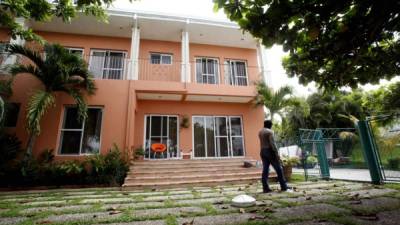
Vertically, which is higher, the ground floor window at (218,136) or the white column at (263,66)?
the white column at (263,66)

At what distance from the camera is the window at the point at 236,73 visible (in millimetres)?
11023

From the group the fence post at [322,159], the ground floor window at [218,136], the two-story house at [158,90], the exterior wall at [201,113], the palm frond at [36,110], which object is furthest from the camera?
the ground floor window at [218,136]

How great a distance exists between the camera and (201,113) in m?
10.1

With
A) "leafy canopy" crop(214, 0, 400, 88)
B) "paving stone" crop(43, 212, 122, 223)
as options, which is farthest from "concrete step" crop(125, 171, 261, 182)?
"leafy canopy" crop(214, 0, 400, 88)

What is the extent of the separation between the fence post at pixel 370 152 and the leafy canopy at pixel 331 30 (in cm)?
225

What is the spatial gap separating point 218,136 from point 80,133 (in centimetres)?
586

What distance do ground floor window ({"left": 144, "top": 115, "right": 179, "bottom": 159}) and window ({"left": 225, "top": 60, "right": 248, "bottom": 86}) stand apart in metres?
3.55

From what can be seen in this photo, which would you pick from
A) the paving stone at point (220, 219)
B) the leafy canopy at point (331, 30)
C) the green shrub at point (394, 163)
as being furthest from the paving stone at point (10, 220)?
the green shrub at point (394, 163)

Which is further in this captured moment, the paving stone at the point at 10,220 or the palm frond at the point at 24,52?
the palm frond at the point at 24,52

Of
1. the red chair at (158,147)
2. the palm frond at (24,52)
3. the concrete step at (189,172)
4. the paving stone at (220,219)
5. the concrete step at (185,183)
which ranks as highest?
the palm frond at (24,52)

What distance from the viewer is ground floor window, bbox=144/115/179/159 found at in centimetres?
948

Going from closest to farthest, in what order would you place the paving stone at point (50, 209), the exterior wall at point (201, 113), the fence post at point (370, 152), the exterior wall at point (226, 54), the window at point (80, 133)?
the paving stone at point (50, 209) → the fence post at point (370, 152) → the window at point (80, 133) → the exterior wall at point (201, 113) → the exterior wall at point (226, 54)

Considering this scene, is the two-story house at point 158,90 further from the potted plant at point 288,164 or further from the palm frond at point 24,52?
the potted plant at point 288,164

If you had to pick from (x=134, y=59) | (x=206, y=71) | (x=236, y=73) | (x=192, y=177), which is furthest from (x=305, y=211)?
(x=236, y=73)
